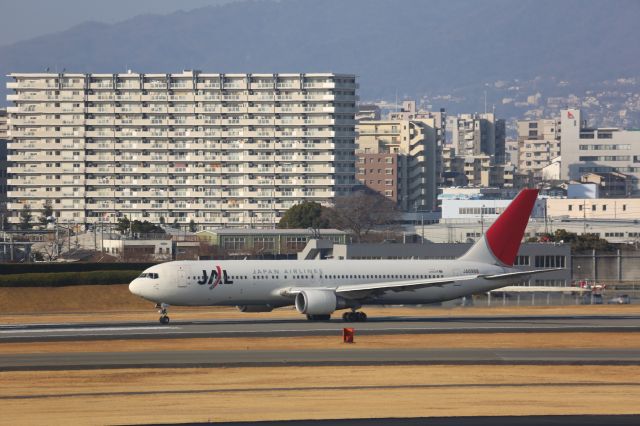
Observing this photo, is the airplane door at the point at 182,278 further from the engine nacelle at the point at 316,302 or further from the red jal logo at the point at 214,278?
the engine nacelle at the point at 316,302

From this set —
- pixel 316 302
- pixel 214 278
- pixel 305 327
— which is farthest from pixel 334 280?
pixel 214 278

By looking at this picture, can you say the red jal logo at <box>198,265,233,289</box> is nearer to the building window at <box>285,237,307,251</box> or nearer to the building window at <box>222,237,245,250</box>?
the building window at <box>285,237,307,251</box>

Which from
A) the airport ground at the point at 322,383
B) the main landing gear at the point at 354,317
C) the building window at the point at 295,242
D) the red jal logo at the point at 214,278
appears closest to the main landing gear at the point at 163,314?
the red jal logo at the point at 214,278

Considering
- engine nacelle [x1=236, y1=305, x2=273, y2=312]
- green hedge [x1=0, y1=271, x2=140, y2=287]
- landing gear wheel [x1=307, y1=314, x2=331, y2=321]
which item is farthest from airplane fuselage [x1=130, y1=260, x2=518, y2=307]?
green hedge [x1=0, y1=271, x2=140, y2=287]

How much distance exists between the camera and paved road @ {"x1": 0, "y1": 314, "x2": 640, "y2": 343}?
6550 centimetres

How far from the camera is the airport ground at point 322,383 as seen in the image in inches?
1596

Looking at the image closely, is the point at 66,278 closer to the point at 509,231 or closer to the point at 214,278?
the point at 214,278

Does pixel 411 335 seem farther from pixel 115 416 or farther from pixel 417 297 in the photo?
pixel 115 416

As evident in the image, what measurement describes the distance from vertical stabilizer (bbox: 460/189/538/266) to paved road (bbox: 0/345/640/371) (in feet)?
72.5

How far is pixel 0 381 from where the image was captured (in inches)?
1861

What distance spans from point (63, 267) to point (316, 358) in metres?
56.3

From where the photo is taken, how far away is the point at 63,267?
106 meters

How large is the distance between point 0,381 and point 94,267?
200 feet

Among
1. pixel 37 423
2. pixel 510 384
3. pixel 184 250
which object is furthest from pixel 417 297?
pixel 184 250
